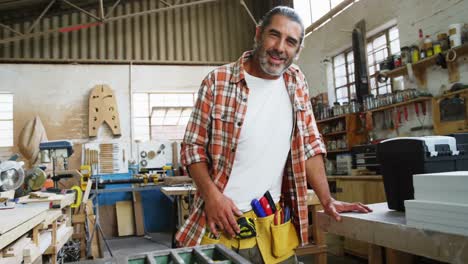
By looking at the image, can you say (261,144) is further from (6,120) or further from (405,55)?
(6,120)

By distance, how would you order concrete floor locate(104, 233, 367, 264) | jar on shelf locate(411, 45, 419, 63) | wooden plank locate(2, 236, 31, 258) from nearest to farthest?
wooden plank locate(2, 236, 31, 258)
jar on shelf locate(411, 45, 419, 63)
concrete floor locate(104, 233, 367, 264)

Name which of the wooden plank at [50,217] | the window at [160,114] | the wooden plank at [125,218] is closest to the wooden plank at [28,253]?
the wooden plank at [50,217]

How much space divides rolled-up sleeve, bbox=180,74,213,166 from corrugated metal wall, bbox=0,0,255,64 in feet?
18.8

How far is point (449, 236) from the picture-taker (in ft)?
2.77

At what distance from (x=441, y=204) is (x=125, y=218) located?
5.92 m

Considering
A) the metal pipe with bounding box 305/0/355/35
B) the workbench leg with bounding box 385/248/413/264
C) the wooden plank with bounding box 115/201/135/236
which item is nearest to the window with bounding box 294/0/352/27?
the metal pipe with bounding box 305/0/355/35

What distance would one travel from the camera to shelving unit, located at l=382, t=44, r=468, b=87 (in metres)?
3.47

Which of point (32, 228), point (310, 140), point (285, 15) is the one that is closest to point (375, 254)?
point (310, 140)

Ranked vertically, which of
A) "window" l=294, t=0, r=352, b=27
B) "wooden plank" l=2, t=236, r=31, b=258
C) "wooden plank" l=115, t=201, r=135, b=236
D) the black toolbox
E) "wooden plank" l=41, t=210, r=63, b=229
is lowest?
"wooden plank" l=115, t=201, r=135, b=236

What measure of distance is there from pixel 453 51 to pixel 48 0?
616 cm

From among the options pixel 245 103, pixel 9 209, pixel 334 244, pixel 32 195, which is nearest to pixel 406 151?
pixel 245 103

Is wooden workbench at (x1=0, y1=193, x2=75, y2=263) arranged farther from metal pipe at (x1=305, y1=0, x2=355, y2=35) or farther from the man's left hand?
metal pipe at (x1=305, y1=0, x2=355, y2=35)

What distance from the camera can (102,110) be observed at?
20.9 feet

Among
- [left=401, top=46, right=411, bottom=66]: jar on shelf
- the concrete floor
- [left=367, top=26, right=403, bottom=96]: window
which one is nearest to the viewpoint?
[left=401, top=46, right=411, bottom=66]: jar on shelf
